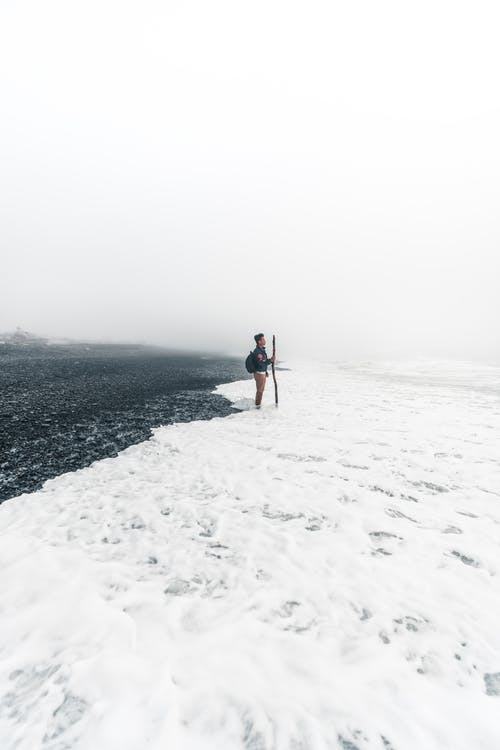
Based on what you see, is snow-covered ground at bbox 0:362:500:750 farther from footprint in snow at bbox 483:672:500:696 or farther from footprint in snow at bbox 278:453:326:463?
footprint in snow at bbox 278:453:326:463

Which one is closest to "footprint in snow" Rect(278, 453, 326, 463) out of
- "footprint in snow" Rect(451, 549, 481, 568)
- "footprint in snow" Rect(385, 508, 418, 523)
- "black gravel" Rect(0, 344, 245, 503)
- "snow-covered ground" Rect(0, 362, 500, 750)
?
"snow-covered ground" Rect(0, 362, 500, 750)

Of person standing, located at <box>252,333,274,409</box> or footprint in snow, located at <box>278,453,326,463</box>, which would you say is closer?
footprint in snow, located at <box>278,453,326,463</box>

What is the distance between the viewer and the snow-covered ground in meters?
3.42

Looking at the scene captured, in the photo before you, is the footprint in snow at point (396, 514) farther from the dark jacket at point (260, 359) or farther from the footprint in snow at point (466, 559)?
the dark jacket at point (260, 359)

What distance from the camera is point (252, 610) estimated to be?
487cm

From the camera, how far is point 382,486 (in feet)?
29.7

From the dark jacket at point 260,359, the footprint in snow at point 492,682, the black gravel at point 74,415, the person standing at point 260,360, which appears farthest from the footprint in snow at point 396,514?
the dark jacket at point 260,359

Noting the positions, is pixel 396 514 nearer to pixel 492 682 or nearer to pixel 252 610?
pixel 492 682

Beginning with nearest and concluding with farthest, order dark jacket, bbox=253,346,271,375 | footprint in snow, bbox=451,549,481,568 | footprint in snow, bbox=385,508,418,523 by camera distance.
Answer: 1. footprint in snow, bbox=451,549,481,568
2. footprint in snow, bbox=385,508,418,523
3. dark jacket, bbox=253,346,271,375

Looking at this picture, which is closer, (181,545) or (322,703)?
(322,703)

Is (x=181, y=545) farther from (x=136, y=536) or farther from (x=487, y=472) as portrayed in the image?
(x=487, y=472)

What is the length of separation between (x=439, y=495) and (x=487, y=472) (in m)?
2.68

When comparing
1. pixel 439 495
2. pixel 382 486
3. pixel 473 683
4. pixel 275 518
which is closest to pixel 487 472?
pixel 439 495

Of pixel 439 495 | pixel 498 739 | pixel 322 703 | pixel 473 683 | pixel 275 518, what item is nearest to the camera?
pixel 498 739
